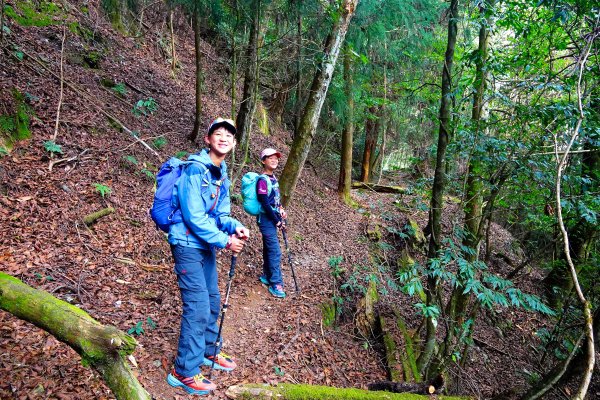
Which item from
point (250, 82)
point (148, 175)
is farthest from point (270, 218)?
point (250, 82)

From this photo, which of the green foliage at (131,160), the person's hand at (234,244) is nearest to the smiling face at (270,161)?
the person's hand at (234,244)

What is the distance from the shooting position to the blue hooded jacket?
3227mm

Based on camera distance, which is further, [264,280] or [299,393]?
[264,280]

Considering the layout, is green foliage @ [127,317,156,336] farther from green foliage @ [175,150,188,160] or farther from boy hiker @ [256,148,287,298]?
green foliage @ [175,150,188,160]

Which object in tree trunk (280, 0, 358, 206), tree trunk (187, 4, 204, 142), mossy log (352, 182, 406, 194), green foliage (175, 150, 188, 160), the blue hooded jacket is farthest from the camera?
mossy log (352, 182, 406, 194)

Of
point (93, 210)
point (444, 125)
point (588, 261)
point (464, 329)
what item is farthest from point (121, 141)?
point (588, 261)

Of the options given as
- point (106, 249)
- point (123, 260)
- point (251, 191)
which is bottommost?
point (123, 260)

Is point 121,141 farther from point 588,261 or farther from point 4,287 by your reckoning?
point 588,261

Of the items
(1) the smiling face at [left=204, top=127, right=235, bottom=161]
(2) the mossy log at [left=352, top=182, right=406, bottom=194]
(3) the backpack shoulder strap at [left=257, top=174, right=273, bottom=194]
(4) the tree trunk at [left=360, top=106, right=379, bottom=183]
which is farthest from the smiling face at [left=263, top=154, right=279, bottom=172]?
(4) the tree trunk at [left=360, top=106, right=379, bottom=183]

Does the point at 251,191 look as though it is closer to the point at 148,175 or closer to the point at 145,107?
the point at 148,175

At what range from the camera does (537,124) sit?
486 centimetres

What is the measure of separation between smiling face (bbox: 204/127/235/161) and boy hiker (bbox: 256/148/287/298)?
6.89ft

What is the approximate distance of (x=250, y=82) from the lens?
9.72 m

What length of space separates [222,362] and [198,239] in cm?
161
